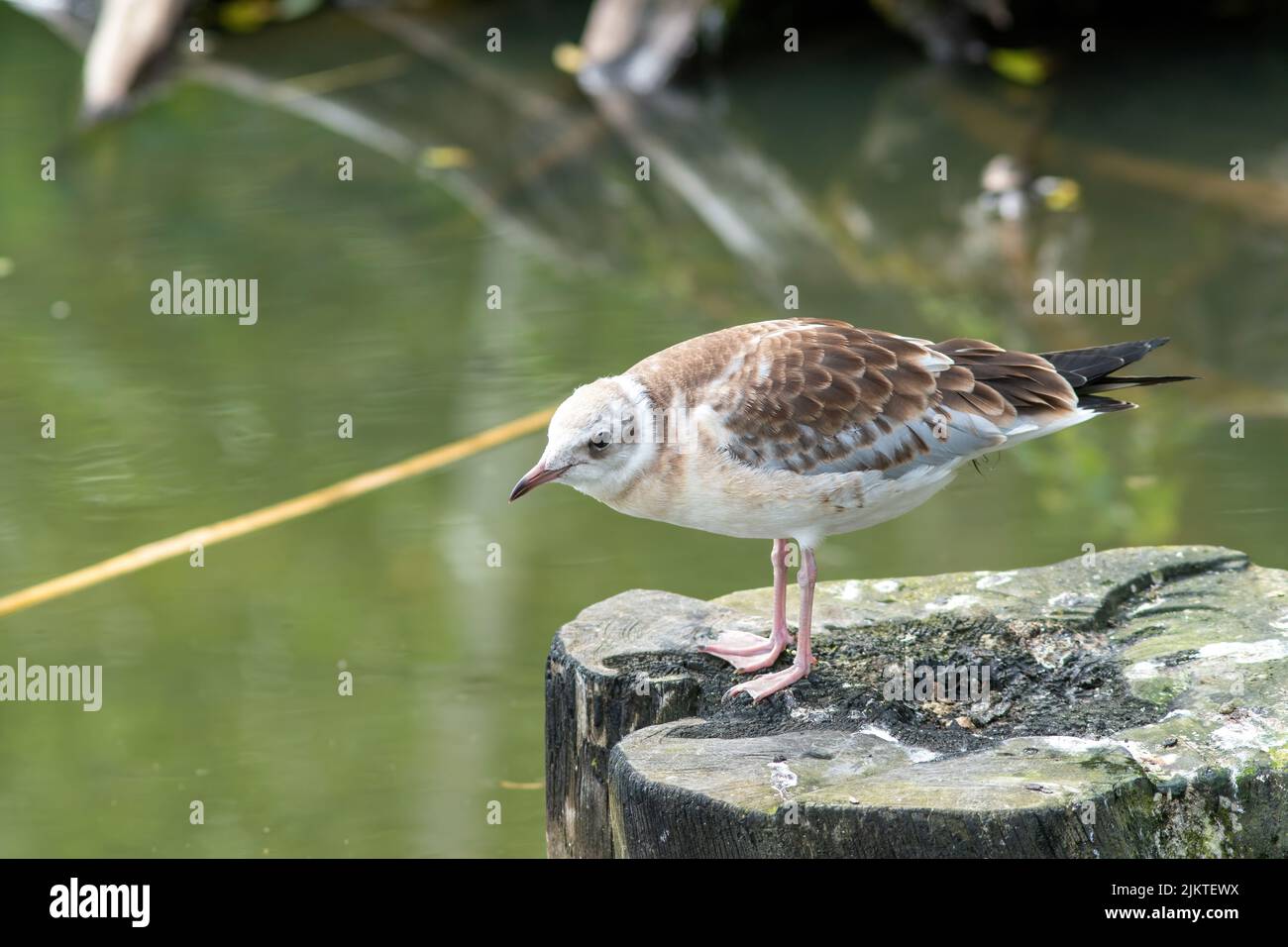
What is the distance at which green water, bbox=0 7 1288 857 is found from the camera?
5.89m

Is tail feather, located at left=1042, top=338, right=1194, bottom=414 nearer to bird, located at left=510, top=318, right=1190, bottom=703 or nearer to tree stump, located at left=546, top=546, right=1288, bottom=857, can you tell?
bird, located at left=510, top=318, right=1190, bottom=703

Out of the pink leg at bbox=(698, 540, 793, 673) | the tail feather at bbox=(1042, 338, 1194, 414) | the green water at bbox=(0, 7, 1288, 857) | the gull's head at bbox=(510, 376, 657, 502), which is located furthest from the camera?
the green water at bbox=(0, 7, 1288, 857)

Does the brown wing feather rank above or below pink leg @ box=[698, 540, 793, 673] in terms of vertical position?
above

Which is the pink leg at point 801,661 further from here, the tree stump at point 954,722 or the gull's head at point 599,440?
the gull's head at point 599,440

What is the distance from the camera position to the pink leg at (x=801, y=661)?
169 inches

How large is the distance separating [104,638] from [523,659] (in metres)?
1.61

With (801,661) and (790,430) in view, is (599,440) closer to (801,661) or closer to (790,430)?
(790,430)

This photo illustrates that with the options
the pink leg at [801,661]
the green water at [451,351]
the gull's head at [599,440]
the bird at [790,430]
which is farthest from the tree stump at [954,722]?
the green water at [451,351]

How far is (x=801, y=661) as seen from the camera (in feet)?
14.2

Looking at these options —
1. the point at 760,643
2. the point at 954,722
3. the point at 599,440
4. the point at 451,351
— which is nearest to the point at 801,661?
the point at 760,643

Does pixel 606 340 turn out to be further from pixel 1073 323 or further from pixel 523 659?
pixel 523 659

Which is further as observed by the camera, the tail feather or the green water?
the green water

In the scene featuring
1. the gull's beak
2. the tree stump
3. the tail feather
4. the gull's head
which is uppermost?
the tail feather

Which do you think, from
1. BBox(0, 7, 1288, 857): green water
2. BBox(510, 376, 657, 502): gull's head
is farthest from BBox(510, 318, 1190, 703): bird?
BBox(0, 7, 1288, 857): green water
